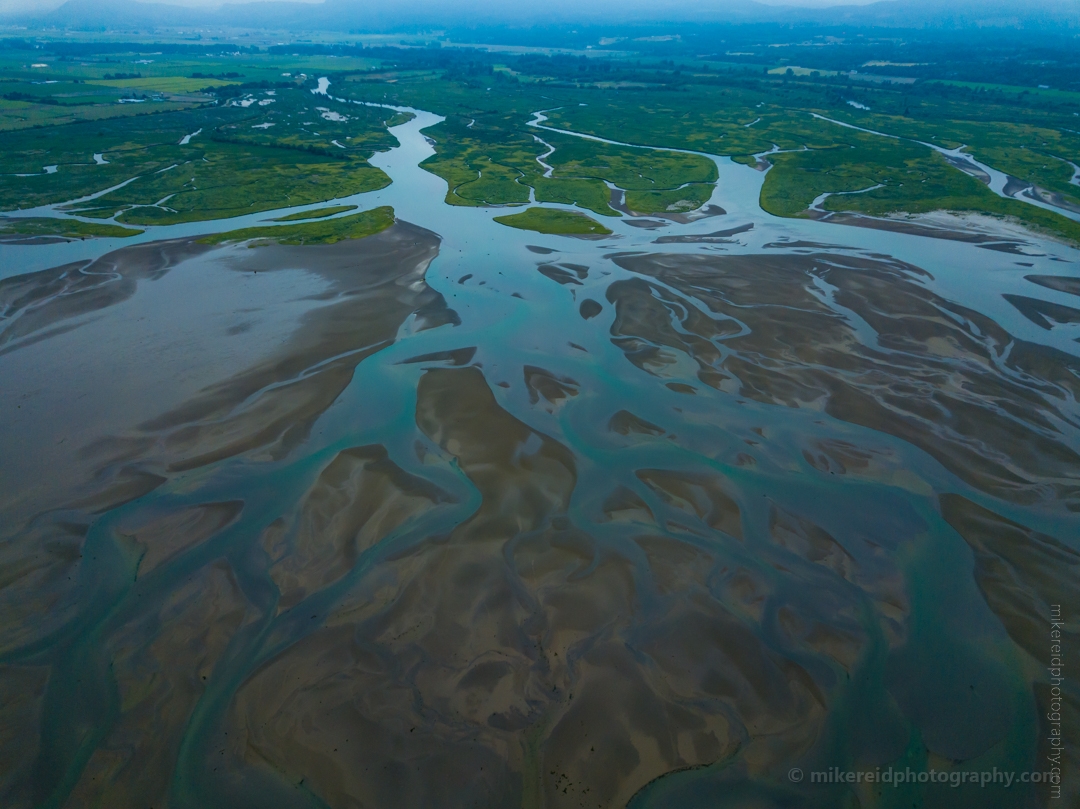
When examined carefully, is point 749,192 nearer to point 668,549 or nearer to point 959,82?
point 668,549

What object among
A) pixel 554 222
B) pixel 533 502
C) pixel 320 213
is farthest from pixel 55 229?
pixel 533 502

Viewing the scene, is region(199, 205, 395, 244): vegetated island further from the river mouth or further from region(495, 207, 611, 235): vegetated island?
region(495, 207, 611, 235): vegetated island

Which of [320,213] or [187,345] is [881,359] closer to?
[187,345]

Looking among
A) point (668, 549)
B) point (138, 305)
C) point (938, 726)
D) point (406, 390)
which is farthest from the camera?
point (138, 305)

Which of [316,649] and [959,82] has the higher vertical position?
[316,649]

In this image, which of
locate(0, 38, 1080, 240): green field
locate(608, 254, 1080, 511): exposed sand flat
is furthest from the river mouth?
locate(0, 38, 1080, 240): green field

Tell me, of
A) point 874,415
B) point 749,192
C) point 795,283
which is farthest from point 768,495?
point 749,192
